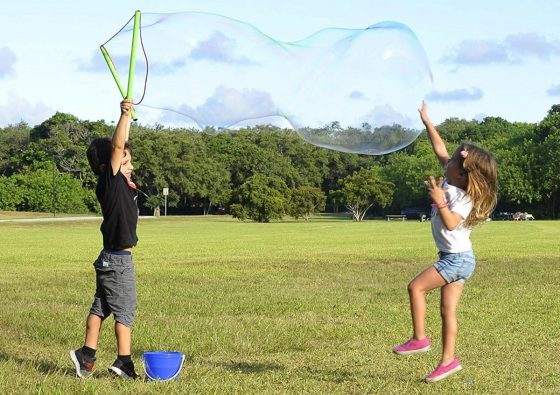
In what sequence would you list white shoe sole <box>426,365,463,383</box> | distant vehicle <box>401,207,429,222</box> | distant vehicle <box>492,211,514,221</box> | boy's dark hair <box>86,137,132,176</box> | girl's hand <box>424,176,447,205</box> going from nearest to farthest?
girl's hand <box>424,176,447,205</box> < white shoe sole <box>426,365,463,383</box> < boy's dark hair <box>86,137,132,176</box> < distant vehicle <box>492,211,514,221</box> < distant vehicle <box>401,207,429,222</box>

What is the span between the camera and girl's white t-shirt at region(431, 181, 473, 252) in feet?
20.2

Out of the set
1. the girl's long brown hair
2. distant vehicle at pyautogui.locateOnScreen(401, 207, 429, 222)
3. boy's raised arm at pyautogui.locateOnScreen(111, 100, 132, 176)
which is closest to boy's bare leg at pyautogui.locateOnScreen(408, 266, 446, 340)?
the girl's long brown hair

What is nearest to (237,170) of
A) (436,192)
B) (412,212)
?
(412,212)

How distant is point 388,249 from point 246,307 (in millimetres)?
16473

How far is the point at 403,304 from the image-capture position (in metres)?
11.5

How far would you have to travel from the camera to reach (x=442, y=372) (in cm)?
627

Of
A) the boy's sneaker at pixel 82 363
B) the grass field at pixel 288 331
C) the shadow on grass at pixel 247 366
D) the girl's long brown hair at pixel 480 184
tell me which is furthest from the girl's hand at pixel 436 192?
the boy's sneaker at pixel 82 363

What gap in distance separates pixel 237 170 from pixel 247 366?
299 ft

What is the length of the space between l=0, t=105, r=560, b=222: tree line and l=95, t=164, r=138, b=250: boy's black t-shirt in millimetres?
69393

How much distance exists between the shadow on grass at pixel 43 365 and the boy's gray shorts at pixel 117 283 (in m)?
0.62

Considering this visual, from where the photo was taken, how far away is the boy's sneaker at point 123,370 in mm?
6305

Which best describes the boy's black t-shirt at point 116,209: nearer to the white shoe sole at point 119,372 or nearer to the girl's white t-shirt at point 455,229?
the white shoe sole at point 119,372

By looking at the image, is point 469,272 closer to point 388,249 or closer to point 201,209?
point 388,249

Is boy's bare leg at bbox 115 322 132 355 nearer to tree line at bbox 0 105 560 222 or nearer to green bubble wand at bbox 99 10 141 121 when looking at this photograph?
green bubble wand at bbox 99 10 141 121
